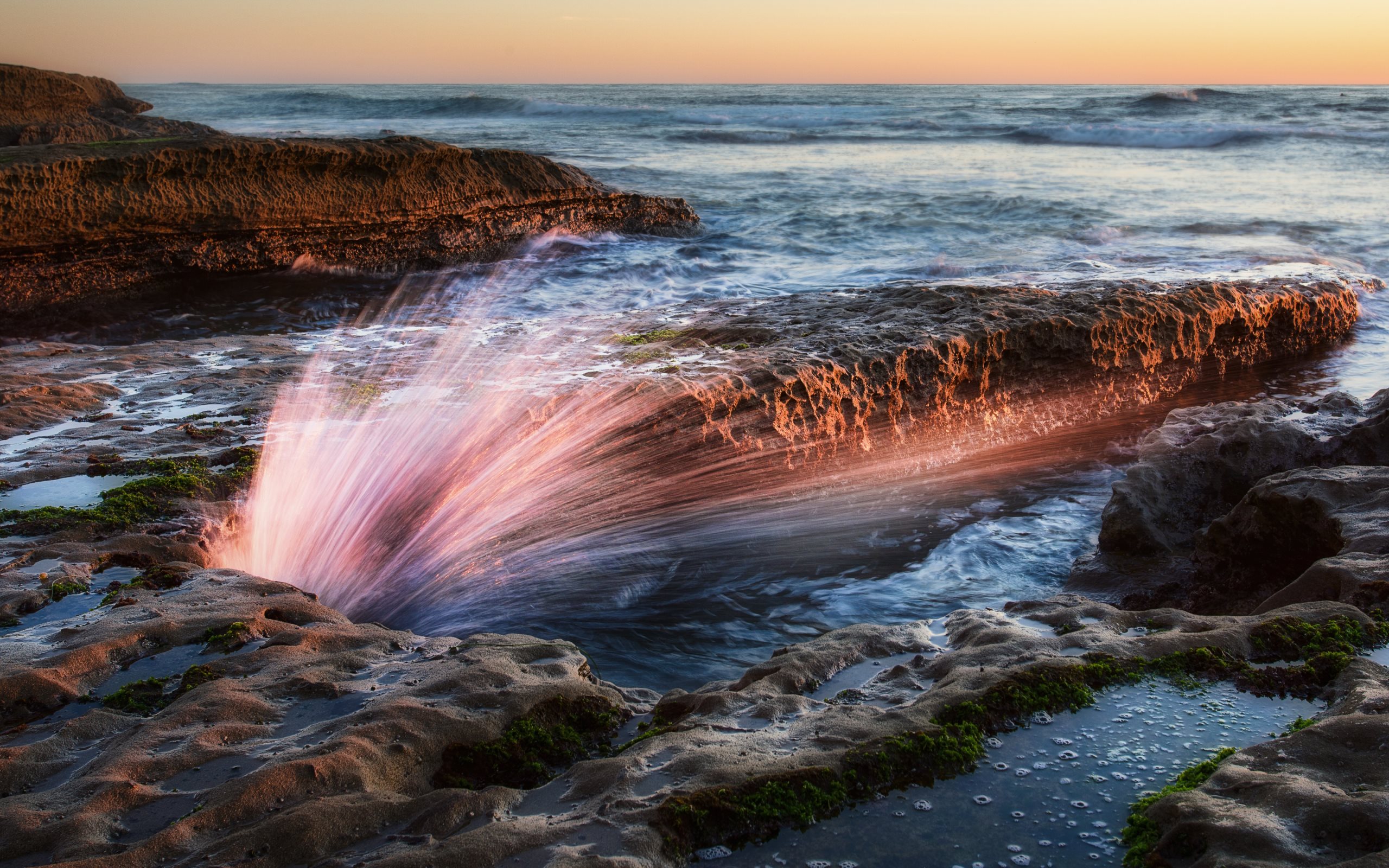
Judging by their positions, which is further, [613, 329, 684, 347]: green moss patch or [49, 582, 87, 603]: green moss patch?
[613, 329, 684, 347]: green moss patch

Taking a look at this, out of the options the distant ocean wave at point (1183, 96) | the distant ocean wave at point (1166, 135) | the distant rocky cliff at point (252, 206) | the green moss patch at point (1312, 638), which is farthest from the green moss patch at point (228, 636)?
the distant ocean wave at point (1183, 96)

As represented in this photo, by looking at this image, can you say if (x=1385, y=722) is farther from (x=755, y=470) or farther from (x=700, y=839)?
(x=755, y=470)

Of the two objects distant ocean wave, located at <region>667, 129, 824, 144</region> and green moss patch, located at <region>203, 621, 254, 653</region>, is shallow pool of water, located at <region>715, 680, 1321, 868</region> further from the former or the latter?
distant ocean wave, located at <region>667, 129, 824, 144</region>

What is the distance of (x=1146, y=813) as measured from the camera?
1.79 m

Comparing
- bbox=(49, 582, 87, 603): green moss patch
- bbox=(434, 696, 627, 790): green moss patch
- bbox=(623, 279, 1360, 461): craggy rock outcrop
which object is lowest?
bbox=(434, 696, 627, 790): green moss patch

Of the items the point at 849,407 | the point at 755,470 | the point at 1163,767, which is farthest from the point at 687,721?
the point at 849,407

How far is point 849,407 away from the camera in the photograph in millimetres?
4754

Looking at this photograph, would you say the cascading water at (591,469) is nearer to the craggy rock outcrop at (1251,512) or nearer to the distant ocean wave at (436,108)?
the craggy rock outcrop at (1251,512)

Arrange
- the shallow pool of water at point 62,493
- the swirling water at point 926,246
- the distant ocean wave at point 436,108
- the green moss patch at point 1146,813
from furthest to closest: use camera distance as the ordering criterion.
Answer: the distant ocean wave at point 436,108 → the swirling water at point 926,246 → the shallow pool of water at point 62,493 → the green moss patch at point 1146,813

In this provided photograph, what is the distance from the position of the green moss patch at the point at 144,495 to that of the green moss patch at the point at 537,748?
2.09 m

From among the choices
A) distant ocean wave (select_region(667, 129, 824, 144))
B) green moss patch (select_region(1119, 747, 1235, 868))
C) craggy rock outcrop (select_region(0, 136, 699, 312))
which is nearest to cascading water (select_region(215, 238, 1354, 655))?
green moss patch (select_region(1119, 747, 1235, 868))

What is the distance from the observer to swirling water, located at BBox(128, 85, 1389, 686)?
12.7 feet

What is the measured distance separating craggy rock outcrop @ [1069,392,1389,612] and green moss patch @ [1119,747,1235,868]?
3.54 ft

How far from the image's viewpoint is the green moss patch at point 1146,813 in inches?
67.2
